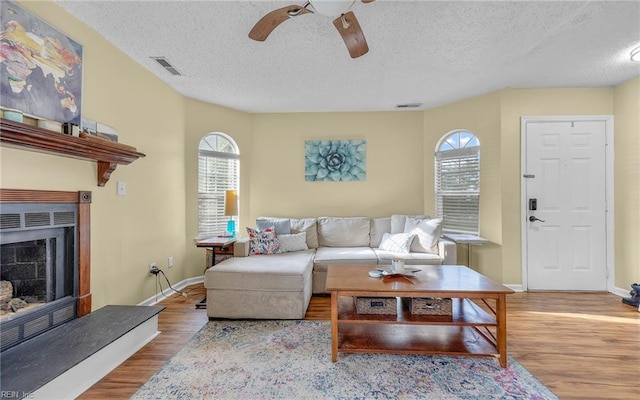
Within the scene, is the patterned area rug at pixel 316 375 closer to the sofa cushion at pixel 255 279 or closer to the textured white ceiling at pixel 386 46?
the sofa cushion at pixel 255 279

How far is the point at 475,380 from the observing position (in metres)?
1.80

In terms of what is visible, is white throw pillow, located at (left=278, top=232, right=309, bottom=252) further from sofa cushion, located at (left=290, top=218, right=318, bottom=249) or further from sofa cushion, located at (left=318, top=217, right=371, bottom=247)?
sofa cushion, located at (left=318, top=217, right=371, bottom=247)

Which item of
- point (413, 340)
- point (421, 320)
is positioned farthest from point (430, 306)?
point (413, 340)

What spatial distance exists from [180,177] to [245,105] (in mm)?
1361

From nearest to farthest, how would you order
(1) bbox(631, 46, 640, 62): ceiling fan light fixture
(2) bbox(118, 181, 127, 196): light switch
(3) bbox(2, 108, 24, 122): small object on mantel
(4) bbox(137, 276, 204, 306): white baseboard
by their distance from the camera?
(3) bbox(2, 108, 24, 122): small object on mantel
(1) bbox(631, 46, 640, 62): ceiling fan light fixture
(2) bbox(118, 181, 127, 196): light switch
(4) bbox(137, 276, 204, 306): white baseboard

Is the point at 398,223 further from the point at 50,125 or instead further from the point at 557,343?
the point at 50,125

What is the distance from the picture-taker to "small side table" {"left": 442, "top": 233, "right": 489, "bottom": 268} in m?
3.41

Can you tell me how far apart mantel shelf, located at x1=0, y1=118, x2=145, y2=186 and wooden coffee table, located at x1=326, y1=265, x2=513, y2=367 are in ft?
6.64

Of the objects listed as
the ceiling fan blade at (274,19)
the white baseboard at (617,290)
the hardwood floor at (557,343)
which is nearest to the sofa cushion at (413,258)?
the hardwood floor at (557,343)

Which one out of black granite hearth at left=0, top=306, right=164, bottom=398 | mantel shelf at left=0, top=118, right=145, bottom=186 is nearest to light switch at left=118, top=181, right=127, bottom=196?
mantel shelf at left=0, top=118, right=145, bottom=186

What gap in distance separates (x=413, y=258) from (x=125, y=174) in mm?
3212

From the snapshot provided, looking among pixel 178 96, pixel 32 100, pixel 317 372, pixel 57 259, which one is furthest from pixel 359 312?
pixel 178 96

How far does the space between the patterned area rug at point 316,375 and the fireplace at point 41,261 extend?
35.0 inches

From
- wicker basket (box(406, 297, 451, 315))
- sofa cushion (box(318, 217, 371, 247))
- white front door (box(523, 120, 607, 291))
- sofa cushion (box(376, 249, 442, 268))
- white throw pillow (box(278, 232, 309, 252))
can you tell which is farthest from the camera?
sofa cushion (box(318, 217, 371, 247))
